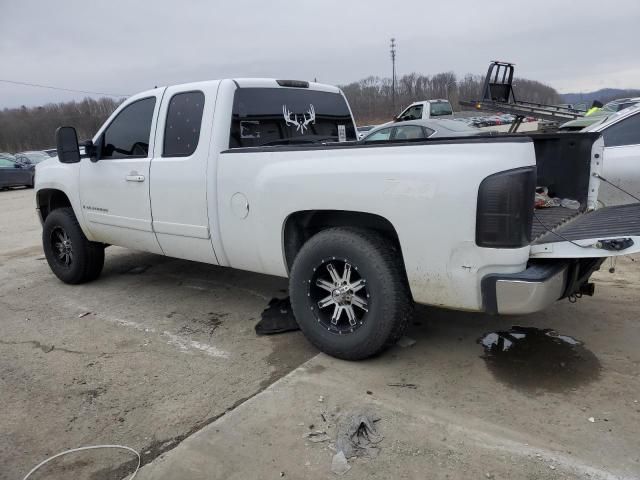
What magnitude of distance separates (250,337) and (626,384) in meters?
2.66

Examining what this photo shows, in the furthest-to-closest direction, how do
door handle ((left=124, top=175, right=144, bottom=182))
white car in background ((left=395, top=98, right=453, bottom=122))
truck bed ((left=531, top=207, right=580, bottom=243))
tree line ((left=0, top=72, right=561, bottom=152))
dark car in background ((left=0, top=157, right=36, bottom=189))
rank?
tree line ((left=0, top=72, right=561, bottom=152))
dark car in background ((left=0, top=157, right=36, bottom=189))
white car in background ((left=395, top=98, right=453, bottom=122))
door handle ((left=124, top=175, right=144, bottom=182))
truck bed ((left=531, top=207, right=580, bottom=243))

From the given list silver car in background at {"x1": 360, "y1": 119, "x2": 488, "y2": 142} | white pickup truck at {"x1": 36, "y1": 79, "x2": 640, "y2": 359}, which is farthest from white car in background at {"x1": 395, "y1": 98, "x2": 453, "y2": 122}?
white pickup truck at {"x1": 36, "y1": 79, "x2": 640, "y2": 359}

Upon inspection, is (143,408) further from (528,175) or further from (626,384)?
(626,384)

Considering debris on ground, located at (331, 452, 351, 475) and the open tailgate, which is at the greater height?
the open tailgate

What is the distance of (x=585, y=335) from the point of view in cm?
390

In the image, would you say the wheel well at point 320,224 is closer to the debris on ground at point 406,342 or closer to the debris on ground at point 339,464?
the debris on ground at point 406,342

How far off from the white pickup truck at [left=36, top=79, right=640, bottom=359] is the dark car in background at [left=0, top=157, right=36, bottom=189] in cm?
1794

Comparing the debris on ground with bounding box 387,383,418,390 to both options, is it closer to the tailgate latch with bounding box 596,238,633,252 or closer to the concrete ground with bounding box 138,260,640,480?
the concrete ground with bounding box 138,260,640,480

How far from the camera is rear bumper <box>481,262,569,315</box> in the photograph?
2.79 m

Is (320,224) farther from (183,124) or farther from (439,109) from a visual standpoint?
(439,109)

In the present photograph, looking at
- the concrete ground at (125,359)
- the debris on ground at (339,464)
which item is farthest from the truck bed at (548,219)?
the concrete ground at (125,359)

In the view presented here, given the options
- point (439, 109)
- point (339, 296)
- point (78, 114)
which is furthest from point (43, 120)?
point (339, 296)

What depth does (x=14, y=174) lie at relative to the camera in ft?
68.3

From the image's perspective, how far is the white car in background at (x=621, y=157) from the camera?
18.5 feet
